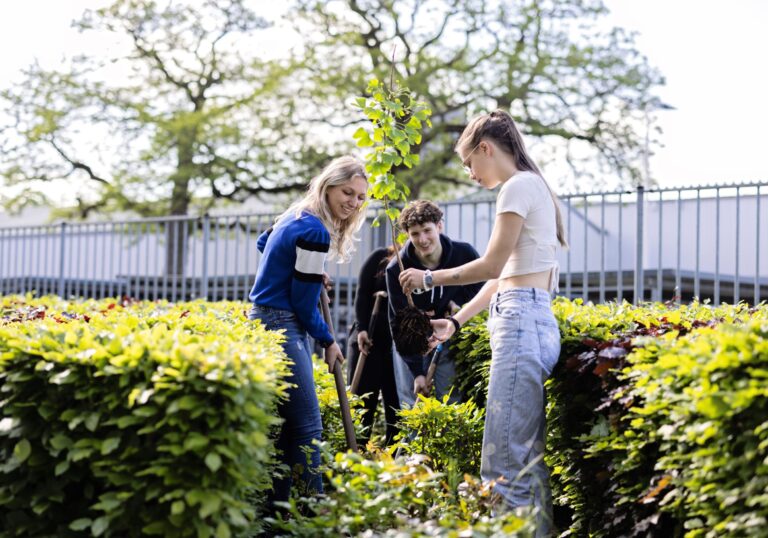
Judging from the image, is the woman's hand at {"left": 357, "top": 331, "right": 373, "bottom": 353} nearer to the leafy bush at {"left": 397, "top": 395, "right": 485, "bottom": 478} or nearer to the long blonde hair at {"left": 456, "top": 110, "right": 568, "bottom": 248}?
the leafy bush at {"left": 397, "top": 395, "right": 485, "bottom": 478}

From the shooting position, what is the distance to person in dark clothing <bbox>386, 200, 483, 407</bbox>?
17.1 ft

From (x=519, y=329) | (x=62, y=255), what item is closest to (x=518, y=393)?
(x=519, y=329)

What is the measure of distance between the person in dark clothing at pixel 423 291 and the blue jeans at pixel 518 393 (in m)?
1.54

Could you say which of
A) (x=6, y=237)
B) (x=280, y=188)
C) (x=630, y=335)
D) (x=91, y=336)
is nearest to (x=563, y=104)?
(x=280, y=188)

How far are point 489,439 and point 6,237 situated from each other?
13.2m

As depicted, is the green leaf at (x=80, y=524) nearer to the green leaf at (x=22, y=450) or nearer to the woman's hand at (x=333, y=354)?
the green leaf at (x=22, y=450)

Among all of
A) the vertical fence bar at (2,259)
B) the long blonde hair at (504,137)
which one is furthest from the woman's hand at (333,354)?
the vertical fence bar at (2,259)

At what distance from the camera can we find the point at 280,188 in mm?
19062

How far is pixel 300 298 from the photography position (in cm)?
413

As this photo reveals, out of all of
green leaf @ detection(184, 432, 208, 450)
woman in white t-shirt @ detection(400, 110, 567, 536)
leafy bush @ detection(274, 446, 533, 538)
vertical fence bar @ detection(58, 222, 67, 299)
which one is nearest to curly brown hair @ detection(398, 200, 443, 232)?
woman in white t-shirt @ detection(400, 110, 567, 536)

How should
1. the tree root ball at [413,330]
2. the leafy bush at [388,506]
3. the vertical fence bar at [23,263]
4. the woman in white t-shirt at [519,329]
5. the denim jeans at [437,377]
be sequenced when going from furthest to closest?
the vertical fence bar at [23,263] → the denim jeans at [437,377] → the tree root ball at [413,330] → the woman in white t-shirt at [519,329] → the leafy bush at [388,506]

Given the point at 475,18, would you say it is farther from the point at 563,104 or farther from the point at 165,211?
the point at 165,211

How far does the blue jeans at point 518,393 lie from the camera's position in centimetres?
358

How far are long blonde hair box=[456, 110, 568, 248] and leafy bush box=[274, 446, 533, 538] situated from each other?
4.16ft
